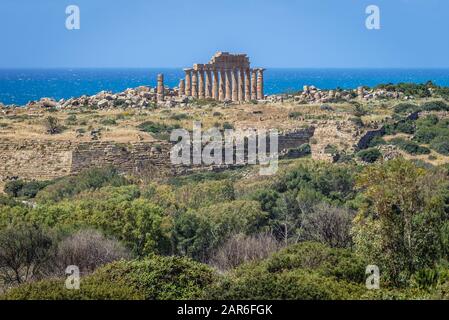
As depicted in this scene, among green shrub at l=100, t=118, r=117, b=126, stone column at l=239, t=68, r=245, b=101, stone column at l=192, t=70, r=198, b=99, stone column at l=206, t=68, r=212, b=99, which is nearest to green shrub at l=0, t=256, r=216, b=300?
green shrub at l=100, t=118, r=117, b=126

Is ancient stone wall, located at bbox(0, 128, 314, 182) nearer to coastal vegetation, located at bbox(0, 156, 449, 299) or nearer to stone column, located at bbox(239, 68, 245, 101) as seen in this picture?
coastal vegetation, located at bbox(0, 156, 449, 299)

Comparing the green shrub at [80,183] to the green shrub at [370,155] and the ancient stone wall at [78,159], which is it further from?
the green shrub at [370,155]

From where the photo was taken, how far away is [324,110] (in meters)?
63.2

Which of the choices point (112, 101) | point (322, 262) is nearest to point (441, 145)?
point (112, 101)

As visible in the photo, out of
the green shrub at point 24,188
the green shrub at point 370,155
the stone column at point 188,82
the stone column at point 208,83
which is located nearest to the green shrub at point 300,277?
the green shrub at point 24,188

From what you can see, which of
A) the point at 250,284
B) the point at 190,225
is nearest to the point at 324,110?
the point at 190,225

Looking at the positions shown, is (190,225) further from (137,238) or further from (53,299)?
(53,299)

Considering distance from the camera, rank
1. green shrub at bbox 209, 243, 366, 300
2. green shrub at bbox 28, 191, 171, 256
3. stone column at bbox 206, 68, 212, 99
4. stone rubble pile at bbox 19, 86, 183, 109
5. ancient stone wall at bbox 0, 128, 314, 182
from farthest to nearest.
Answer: stone column at bbox 206, 68, 212, 99 < stone rubble pile at bbox 19, 86, 183, 109 < ancient stone wall at bbox 0, 128, 314, 182 < green shrub at bbox 28, 191, 171, 256 < green shrub at bbox 209, 243, 366, 300

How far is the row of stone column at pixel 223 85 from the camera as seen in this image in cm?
7688

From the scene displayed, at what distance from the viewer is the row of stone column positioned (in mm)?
76875

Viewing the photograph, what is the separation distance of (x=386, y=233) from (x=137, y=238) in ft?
30.5

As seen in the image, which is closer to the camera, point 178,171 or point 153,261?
point 153,261
